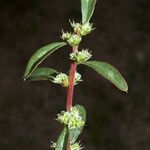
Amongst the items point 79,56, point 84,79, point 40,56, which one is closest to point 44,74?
point 40,56

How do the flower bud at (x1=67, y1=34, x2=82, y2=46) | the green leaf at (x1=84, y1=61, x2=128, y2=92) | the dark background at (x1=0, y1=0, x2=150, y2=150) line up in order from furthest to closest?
the dark background at (x1=0, y1=0, x2=150, y2=150), the green leaf at (x1=84, y1=61, x2=128, y2=92), the flower bud at (x1=67, y1=34, x2=82, y2=46)

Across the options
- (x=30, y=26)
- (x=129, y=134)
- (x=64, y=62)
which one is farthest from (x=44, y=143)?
(x=30, y=26)

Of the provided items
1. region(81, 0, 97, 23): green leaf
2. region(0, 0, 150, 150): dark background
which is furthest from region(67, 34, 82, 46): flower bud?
region(0, 0, 150, 150): dark background

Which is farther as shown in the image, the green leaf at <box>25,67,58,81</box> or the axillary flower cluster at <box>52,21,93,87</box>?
the green leaf at <box>25,67,58,81</box>

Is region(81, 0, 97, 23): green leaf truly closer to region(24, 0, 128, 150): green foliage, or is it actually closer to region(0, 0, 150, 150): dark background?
region(24, 0, 128, 150): green foliage

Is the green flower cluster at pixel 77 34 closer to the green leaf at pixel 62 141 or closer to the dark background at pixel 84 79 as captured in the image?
the green leaf at pixel 62 141

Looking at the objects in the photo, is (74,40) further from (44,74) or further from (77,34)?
(44,74)
